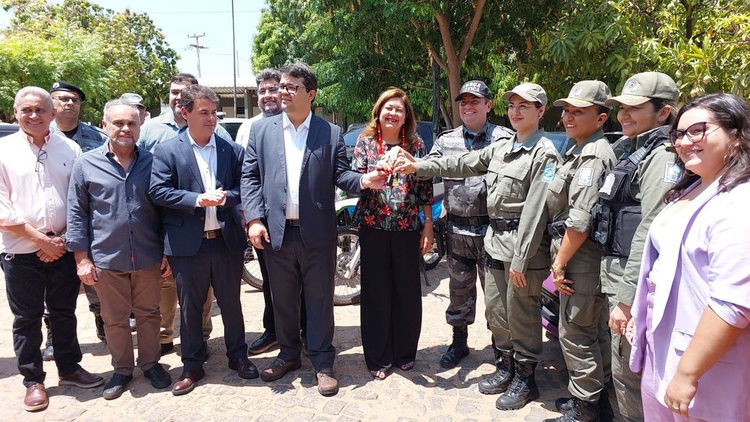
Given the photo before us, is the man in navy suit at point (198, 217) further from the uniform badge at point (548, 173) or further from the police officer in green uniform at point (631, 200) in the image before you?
the police officer in green uniform at point (631, 200)

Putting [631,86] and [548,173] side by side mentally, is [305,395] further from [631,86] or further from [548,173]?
[631,86]

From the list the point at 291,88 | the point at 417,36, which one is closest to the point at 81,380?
the point at 291,88

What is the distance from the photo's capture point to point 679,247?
1.63 metres

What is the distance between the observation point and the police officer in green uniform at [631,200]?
216cm

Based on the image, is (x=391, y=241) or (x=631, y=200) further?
(x=391, y=241)

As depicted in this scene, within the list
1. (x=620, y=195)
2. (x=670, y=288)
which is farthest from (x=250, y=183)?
(x=670, y=288)

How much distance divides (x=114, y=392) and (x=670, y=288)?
3.38 m

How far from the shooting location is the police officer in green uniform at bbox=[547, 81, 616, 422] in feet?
8.39

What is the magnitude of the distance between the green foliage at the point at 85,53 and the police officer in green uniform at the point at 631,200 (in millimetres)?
17405

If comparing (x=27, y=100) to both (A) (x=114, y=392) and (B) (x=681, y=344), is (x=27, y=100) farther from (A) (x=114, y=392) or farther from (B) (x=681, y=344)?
(B) (x=681, y=344)

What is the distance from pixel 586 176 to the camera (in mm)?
2529

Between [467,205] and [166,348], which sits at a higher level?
[467,205]

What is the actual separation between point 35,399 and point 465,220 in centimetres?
311

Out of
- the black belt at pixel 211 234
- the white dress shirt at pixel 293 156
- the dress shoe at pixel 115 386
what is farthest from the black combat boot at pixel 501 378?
the dress shoe at pixel 115 386
